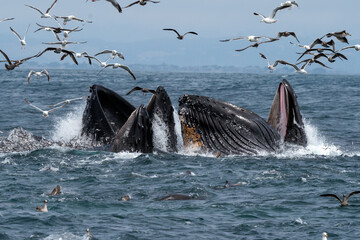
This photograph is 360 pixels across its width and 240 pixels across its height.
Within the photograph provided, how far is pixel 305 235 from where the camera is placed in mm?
13695

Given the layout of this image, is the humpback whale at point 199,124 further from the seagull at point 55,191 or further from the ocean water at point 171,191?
the seagull at point 55,191

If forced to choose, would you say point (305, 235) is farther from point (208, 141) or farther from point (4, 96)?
point (4, 96)

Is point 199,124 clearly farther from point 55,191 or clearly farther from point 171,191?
point 55,191

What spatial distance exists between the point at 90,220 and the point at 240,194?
4.03 metres

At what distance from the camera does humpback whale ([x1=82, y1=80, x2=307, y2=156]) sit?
20391 millimetres

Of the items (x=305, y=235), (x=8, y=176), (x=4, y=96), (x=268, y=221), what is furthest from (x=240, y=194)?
(x=4, y=96)

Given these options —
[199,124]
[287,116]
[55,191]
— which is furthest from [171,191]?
[287,116]

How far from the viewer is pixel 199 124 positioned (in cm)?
2055

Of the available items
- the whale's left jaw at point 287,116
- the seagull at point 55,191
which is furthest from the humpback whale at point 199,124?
the seagull at point 55,191

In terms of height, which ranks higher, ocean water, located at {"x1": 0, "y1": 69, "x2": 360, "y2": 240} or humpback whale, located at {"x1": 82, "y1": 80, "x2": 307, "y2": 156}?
humpback whale, located at {"x1": 82, "y1": 80, "x2": 307, "y2": 156}

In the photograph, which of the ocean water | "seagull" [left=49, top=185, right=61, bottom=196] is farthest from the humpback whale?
"seagull" [left=49, top=185, right=61, bottom=196]

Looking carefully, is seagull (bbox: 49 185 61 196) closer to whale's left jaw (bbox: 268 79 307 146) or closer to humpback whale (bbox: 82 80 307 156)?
humpback whale (bbox: 82 80 307 156)

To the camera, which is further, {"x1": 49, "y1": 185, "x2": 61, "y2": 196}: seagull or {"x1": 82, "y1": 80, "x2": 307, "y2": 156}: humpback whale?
{"x1": 82, "y1": 80, "x2": 307, "y2": 156}: humpback whale

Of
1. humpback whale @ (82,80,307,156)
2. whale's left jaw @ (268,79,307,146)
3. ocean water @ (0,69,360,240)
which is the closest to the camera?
ocean water @ (0,69,360,240)
